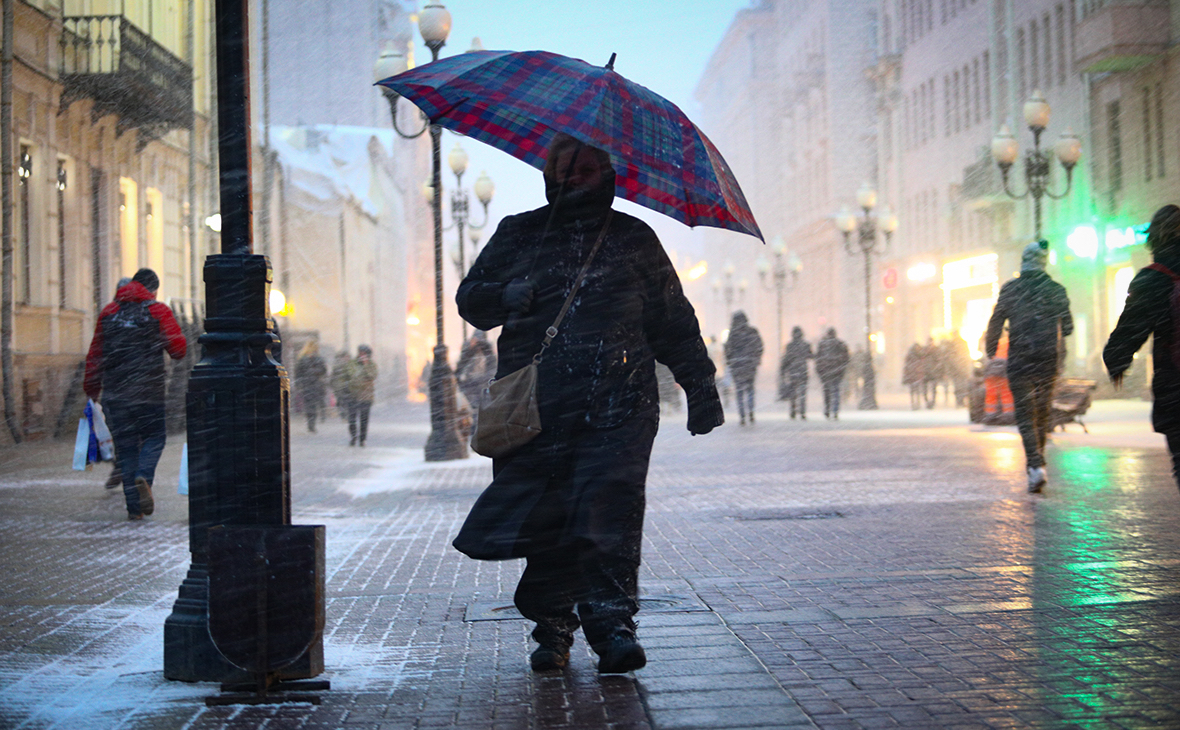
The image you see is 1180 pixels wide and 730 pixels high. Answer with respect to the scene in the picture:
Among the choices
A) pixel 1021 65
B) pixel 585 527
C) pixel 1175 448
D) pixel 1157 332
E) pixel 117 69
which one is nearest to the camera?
pixel 585 527

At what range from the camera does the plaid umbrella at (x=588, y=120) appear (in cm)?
423

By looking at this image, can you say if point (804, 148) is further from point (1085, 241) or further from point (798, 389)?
point (798, 389)

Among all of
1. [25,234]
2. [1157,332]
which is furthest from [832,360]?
[1157,332]

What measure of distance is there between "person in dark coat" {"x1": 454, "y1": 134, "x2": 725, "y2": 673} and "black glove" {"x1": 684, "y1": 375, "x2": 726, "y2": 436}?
0.08 feet

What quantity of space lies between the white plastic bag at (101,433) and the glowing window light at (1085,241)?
88.7 ft

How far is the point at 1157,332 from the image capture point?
5930mm

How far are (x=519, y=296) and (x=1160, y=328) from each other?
128 inches

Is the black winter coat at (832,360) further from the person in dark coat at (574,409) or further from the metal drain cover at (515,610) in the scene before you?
the person in dark coat at (574,409)

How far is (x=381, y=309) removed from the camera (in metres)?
51.2

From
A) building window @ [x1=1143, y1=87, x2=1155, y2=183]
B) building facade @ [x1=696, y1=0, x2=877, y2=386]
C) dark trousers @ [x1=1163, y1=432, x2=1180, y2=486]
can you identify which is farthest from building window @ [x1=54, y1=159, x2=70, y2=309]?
building facade @ [x1=696, y1=0, x2=877, y2=386]

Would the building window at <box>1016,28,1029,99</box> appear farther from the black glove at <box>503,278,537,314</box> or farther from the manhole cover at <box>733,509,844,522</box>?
the black glove at <box>503,278,537,314</box>

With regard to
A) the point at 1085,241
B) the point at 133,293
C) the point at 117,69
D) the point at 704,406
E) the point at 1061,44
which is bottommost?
the point at 704,406

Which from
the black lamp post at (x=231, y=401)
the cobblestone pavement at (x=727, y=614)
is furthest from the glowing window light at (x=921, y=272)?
the black lamp post at (x=231, y=401)

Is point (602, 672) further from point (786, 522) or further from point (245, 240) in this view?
point (786, 522)
